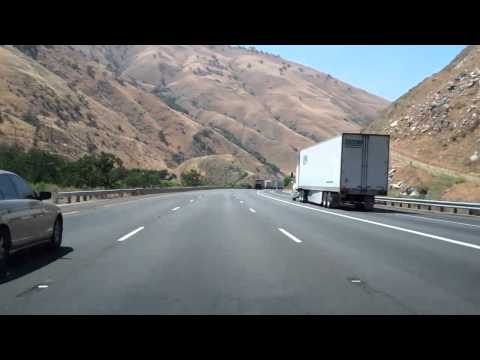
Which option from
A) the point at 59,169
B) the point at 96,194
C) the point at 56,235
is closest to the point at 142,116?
the point at 59,169

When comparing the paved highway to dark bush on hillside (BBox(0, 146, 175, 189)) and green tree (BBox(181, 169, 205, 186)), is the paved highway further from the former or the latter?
green tree (BBox(181, 169, 205, 186))

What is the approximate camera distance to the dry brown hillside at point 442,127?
49316 mm

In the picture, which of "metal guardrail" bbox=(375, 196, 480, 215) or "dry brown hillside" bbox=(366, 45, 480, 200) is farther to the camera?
"dry brown hillside" bbox=(366, 45, 480, 200)

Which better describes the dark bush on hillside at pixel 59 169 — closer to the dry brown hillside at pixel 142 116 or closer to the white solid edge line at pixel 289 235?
the dry brown hillside at pixel 142 116

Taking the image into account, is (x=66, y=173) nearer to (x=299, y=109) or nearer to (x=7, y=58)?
(x=7, y=58)

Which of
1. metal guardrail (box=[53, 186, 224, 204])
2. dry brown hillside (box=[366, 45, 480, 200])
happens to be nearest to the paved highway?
metal guardrail (box=[53, 186, 224, 204])

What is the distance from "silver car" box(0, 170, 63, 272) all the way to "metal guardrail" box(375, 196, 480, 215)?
2085 centimetres

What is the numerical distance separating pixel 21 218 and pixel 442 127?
54392 mm

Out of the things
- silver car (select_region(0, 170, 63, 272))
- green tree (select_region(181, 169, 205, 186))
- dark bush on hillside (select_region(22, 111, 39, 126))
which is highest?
dark bush on hillside (select_region(22, 111, 39, 126))

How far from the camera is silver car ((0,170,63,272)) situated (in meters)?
8.89

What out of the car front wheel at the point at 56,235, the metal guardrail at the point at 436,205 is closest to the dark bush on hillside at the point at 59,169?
the metal guardrail at the point at 436,205

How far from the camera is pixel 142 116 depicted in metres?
105
